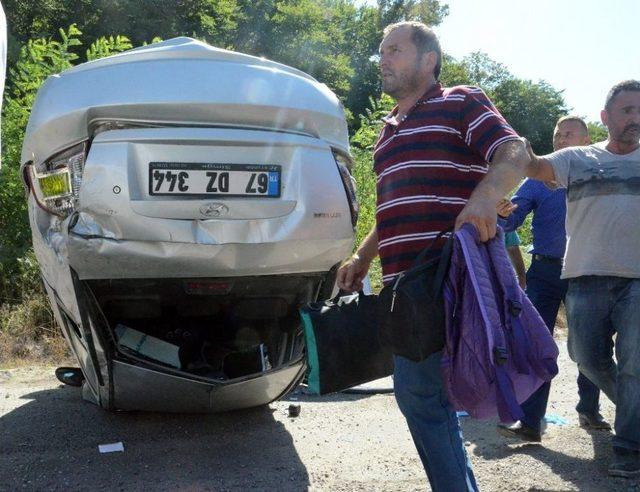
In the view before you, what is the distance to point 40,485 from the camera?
3297 millimetres

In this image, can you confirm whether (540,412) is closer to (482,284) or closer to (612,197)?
(612,197)

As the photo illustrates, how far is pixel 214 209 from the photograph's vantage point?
3.31 meters

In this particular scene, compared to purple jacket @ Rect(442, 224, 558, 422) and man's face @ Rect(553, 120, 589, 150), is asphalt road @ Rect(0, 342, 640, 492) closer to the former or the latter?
purple jacket @ Rect(442, 224, 558, 422)

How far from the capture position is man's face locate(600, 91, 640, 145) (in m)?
3.83

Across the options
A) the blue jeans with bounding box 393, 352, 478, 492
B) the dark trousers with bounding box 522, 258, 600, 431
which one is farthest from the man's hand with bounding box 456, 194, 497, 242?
the dark trousers with bounding box 522, 258, 600, 431

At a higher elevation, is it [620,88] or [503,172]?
[620,88]

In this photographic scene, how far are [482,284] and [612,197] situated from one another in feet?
5.45

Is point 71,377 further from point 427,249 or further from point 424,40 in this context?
point 424,40

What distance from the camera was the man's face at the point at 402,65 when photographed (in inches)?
113

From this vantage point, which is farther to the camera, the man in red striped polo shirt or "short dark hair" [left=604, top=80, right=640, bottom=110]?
"short dark hair" [left=604, top=80, right=640, bottom=110]

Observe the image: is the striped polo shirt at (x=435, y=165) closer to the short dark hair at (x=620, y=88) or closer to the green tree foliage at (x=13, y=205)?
the short dark hair at (x=620, y=88)

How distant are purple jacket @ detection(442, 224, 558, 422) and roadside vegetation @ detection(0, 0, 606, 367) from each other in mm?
2518

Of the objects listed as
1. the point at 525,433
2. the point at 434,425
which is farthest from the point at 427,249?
the point at 525,433

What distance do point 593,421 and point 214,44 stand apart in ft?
74.7
